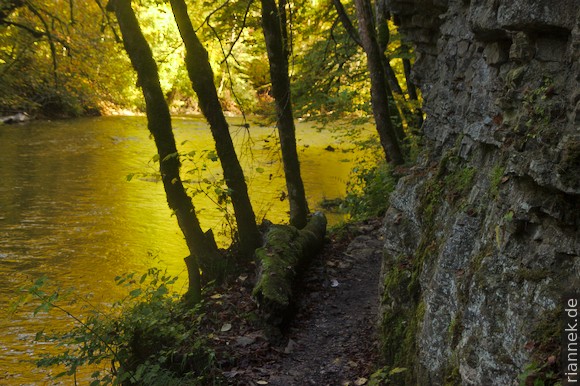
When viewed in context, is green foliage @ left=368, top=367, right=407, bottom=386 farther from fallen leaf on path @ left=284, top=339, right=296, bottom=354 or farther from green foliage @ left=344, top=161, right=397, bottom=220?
green foliage @ left=344, top=161, right=397, bottom=220

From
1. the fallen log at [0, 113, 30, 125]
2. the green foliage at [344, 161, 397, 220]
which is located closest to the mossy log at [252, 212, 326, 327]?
the green foliage at [344, 161, 397, 220]

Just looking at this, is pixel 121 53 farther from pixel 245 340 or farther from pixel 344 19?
pixel 245 340

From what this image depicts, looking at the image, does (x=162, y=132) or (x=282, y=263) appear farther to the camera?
(x=162, y=132)

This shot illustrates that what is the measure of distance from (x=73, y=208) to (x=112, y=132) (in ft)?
38.4

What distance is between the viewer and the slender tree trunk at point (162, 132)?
7184mm

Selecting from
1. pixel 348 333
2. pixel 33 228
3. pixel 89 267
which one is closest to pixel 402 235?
pixel 348 333

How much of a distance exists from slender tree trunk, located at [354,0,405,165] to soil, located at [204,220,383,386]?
2.91 meters

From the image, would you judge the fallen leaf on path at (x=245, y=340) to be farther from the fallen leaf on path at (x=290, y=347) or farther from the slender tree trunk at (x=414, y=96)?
the slender tree trunk at (x=414, y=96)

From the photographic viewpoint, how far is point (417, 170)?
6.43m

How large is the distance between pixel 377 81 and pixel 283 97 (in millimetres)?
2060

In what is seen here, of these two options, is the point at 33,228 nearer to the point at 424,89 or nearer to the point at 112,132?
the point at 424,89

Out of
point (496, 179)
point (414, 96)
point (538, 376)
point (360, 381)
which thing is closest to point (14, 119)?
point (414, 96)

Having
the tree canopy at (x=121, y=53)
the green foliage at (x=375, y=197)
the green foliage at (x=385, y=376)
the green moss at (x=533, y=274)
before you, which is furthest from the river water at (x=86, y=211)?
the green moss at (x=533, y=274)

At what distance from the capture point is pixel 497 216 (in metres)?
3.74
